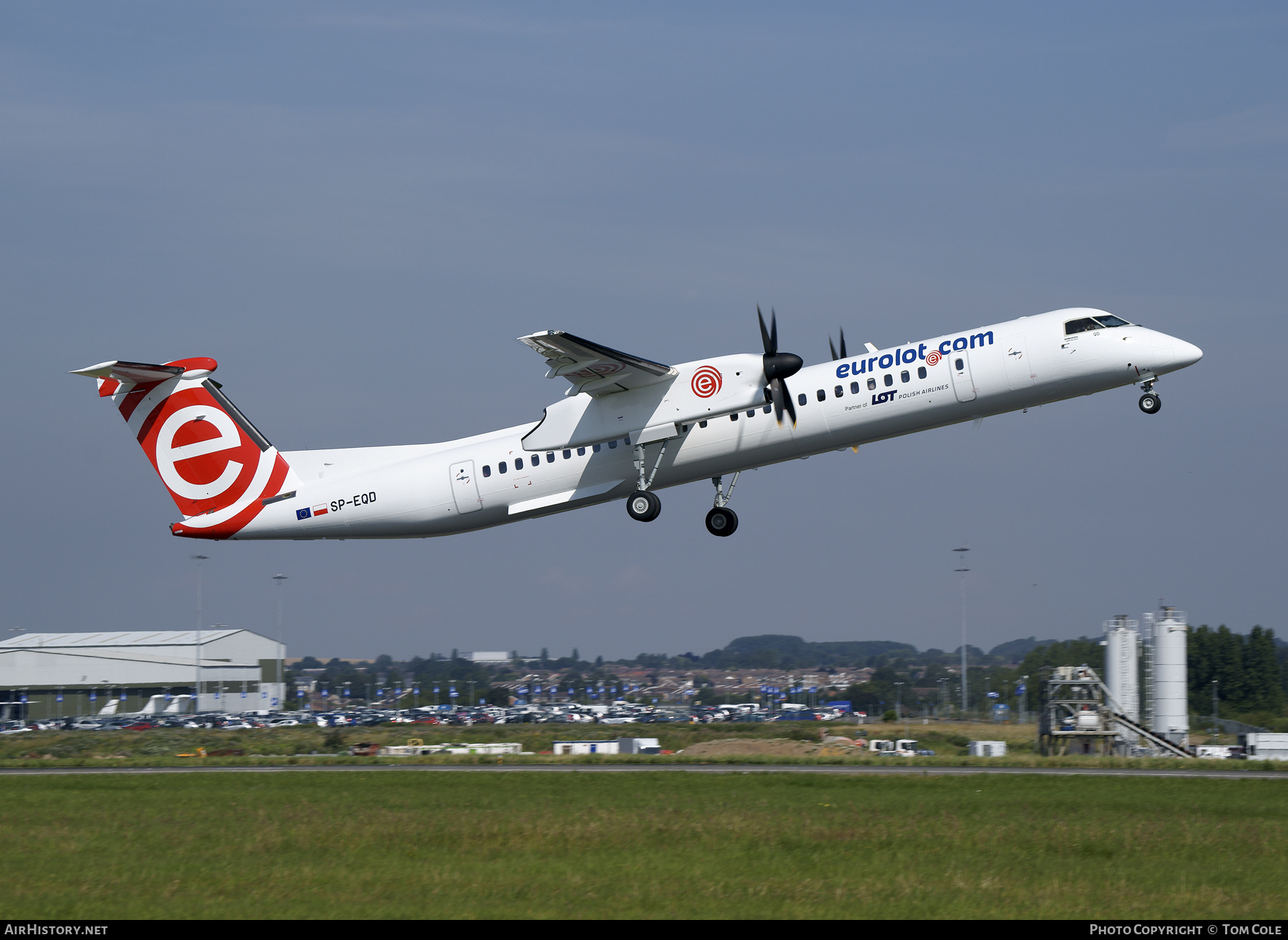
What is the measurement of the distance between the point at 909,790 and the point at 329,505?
1533 cm

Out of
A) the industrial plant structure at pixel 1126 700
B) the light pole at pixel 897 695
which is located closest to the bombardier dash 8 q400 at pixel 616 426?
the industrial plant structure at pixel 1126 700

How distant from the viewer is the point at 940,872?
57.4 feet

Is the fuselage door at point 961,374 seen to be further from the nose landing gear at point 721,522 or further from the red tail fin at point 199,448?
the red tail fin at point 199,448

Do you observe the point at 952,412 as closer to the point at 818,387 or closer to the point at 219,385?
the point at 818,387

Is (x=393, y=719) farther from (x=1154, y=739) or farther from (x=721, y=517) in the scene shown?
(x=721, y=517)

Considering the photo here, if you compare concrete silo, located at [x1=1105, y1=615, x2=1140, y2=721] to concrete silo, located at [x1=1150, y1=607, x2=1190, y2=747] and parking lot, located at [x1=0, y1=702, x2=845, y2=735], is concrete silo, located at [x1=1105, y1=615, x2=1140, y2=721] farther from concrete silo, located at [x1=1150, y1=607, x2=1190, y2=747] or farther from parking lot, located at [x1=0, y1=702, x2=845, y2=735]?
parking lot, located at [x1=0, y1=702, x2=845, y2=735]

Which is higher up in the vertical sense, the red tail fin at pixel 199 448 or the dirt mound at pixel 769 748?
the red tail fin at pixel 199 448

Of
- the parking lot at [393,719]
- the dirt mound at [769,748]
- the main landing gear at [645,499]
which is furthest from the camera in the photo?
the parking lot at [393,719]

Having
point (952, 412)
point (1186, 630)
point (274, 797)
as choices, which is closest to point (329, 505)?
point (274, 797)

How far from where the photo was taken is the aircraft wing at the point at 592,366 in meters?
25.9

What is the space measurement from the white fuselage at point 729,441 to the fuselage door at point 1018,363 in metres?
0.02

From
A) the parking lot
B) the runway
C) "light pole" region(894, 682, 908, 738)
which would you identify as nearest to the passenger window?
the runway

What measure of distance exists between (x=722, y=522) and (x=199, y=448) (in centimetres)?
1330

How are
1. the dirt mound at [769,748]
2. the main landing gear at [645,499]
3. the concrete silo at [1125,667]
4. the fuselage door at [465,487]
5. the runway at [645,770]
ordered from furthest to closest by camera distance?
the concrete silo at [1125,667]
the dirt mound at [769,748]
the runway at [645,770]
the fuselage door at [465,487]
the main landing gear at [645,499]
